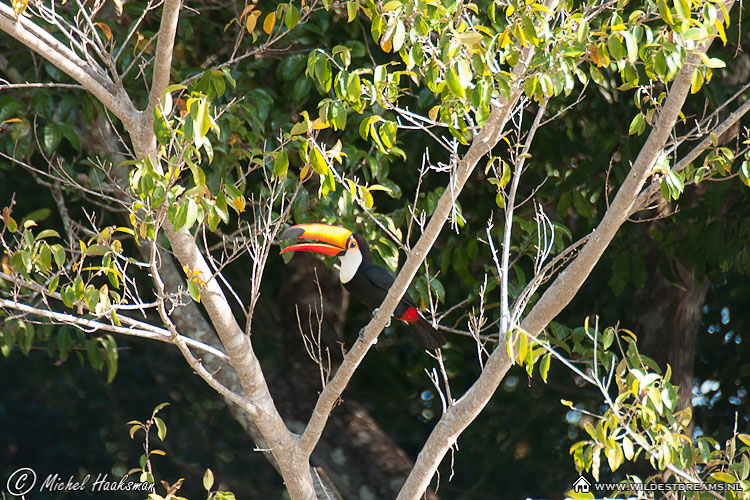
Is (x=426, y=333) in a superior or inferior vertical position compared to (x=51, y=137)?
inferior

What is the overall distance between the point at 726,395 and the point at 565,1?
433 centimetres

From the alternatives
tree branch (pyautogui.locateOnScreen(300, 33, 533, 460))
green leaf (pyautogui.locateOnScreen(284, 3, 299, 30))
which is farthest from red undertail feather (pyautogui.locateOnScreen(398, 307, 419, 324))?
green leaf (pyautogui.locateOnScreen(284, 3, 299, 30))

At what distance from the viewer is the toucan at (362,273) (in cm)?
417

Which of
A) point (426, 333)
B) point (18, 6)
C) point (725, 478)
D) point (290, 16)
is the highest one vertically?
point (18, 6)

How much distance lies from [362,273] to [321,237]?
48cm

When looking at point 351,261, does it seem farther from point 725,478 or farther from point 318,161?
point 725,478

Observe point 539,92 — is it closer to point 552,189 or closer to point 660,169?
point 660,169

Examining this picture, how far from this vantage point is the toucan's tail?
426 centimetres

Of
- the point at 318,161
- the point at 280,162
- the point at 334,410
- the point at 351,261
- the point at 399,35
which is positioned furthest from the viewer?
the point at 334,410

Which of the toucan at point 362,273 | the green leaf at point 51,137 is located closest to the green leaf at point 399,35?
the toucan at point 362,273

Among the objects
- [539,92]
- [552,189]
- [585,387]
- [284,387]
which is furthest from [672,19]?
[585,387]

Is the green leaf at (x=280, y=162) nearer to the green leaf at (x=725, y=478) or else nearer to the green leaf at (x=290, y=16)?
the green leaf at (x=290, y=16)

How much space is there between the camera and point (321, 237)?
13.6ft

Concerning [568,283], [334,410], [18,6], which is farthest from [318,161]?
[334,410]
